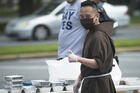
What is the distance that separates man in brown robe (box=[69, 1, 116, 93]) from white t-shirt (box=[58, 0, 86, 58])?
Result: 67.9 inches

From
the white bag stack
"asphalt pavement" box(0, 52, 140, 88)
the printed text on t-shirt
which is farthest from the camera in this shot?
"asphalt pavement" box(0, 52, 140, 88)

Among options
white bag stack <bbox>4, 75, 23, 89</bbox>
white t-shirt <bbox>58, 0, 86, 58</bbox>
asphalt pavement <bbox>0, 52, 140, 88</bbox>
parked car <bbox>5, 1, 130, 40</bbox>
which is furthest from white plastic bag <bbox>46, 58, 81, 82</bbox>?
parked car <bbox>5, 1, 130, 40</bbox>

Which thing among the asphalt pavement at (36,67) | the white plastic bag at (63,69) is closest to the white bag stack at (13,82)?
the white plastic bag at (63,69)

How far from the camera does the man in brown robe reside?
532 centimetres

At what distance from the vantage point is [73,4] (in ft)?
24.3

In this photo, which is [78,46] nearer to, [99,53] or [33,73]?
[99,53]

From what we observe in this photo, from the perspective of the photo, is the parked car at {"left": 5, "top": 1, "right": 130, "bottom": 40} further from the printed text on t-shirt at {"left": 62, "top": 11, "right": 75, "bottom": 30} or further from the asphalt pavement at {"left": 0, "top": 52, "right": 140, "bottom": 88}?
the printed text on t-shirt at {"left": 62, "top": 11, "right": 75, "bottom": 30}

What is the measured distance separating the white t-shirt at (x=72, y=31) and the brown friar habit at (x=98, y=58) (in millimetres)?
1719

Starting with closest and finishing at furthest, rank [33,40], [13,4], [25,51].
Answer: [25,51], [33,40], [13,4]

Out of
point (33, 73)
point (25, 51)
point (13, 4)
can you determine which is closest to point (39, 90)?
point (33, 73)

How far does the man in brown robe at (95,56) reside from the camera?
5.32 metres

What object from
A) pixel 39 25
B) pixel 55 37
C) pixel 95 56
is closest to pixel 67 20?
pixel 95 56

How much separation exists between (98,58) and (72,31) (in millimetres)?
2116

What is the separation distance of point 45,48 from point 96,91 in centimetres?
1155
